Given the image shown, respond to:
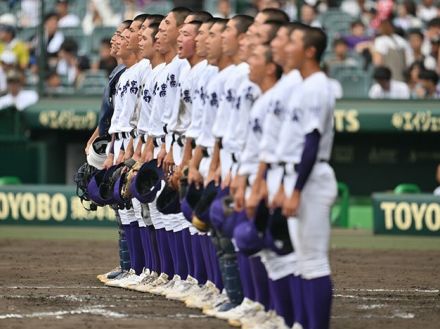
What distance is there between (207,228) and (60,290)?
2.27 m

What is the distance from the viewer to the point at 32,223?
64.7 feet

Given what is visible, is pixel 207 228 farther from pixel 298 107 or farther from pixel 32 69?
pixel 32 69

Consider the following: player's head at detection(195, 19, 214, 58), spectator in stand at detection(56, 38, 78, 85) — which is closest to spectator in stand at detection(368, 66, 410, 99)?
spectator in stand at detection(56, 38, 78, 85)

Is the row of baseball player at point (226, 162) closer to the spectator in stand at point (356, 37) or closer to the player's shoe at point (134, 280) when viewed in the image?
the player's shoe at point (134, 280)

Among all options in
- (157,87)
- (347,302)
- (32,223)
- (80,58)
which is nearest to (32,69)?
(80,58)

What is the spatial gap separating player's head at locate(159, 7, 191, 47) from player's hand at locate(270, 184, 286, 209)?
3448 millimetres

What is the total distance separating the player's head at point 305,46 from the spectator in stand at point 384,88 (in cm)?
1142

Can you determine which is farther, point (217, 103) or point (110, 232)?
point (110, 232)

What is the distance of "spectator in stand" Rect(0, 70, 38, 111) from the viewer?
21.3 metres

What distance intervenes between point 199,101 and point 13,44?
1276 cm

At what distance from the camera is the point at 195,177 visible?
10.6m

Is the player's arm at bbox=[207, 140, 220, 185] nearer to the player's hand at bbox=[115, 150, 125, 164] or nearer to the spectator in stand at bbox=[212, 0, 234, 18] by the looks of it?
the player's hand at bbox=[115, 150, 125, 164]

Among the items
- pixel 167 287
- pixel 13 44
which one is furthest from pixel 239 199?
pixel 13 44

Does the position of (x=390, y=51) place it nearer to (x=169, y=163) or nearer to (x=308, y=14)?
(x=308, y=14)
